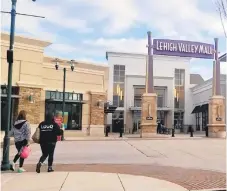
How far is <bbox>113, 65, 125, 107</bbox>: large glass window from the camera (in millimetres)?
54875

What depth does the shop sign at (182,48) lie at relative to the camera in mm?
36562

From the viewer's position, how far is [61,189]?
24.3 ft

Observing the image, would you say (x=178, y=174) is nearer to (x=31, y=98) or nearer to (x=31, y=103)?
(x=31, y=98)

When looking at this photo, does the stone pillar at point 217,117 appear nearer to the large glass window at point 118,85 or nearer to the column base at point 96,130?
the column base at point 96,130

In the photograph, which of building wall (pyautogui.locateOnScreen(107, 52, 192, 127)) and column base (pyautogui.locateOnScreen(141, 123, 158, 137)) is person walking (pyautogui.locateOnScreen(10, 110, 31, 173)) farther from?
building wall (pyautogui.locateOnScreen(107, 52, 192, 127))

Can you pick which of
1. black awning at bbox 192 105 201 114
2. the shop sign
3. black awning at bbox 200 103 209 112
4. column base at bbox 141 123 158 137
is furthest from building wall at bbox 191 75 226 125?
column base at bbox 141 123 158 137

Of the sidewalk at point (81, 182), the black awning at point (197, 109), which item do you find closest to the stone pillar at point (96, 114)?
the sidewalk at point (81, 182)

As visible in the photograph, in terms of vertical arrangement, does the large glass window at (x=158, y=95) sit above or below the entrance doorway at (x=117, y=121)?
above

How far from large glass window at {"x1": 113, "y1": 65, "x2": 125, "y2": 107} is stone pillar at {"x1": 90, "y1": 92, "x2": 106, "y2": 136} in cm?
2081

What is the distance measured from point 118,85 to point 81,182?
154 feet

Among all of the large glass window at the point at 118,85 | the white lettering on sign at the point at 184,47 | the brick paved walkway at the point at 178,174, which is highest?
the white lettering on sign at the point at 184,47

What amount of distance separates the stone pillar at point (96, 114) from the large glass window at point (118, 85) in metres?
20.8

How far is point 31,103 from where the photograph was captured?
1117 inches

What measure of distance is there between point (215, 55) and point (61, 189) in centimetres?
3365
